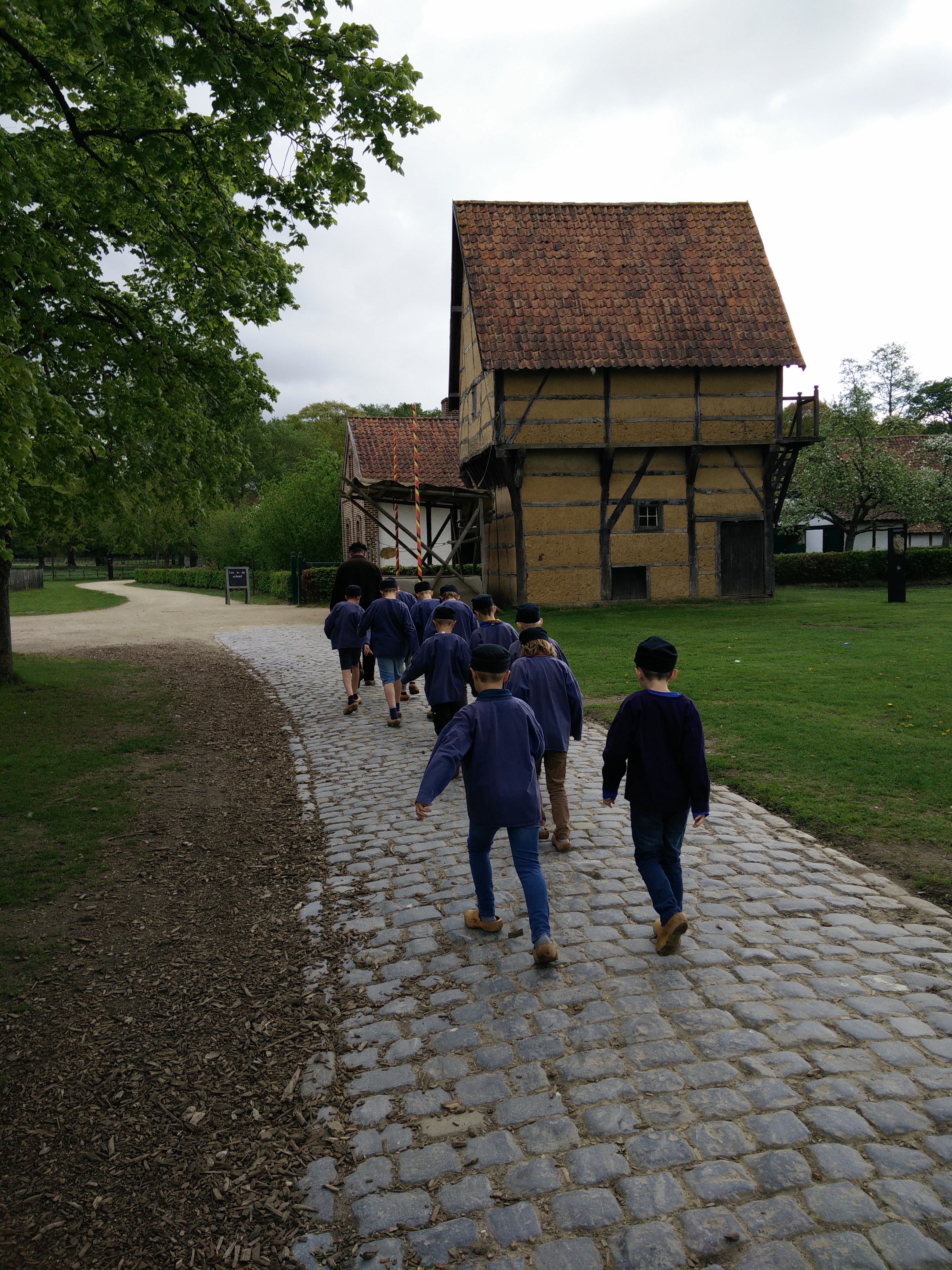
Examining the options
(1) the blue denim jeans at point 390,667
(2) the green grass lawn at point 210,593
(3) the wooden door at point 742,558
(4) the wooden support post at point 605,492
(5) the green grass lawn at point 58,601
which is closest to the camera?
(1) the blue denim jeans at point 390,667

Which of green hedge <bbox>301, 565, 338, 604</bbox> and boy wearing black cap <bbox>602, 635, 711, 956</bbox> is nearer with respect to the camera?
boy wearing black cap <bbox>602, 635, 711, 956</bbox>

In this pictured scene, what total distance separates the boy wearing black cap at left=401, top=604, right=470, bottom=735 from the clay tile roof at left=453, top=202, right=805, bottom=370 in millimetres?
14314

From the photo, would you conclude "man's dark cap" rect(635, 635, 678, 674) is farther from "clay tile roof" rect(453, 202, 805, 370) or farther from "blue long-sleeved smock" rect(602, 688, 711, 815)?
"clay tile roof" rect(453, 202, 805, 370)

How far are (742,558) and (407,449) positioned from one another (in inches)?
610

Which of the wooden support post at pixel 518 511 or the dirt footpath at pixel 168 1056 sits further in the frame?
the wooden support post at pixel 518 511

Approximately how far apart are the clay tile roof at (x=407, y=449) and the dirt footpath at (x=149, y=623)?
6.53 m

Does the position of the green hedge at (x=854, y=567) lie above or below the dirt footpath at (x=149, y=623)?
above

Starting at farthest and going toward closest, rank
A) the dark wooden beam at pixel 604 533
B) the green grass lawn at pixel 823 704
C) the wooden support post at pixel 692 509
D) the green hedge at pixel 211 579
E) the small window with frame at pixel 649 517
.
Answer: the green hedge at pixel 211 579 < the small window with frame at pixel 649 517 < the wooden support post at pixel 692 509 < the dark wooden beam at pixel 604 533 < the green grass lawn at pixel 823 704

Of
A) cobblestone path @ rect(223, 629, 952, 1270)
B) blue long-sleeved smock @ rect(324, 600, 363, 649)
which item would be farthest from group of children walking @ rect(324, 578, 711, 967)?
blue long-sleeved smock @ rect(324, 600, 363, 649)

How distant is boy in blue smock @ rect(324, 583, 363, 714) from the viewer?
1130 cm

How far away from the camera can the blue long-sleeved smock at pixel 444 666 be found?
8.32 m

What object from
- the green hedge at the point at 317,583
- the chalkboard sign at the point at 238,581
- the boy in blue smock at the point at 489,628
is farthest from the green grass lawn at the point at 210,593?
the boy in blue smock at the point at 489,628

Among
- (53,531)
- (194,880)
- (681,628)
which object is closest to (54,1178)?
(194,880)

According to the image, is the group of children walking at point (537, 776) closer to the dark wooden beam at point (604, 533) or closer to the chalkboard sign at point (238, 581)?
the dark wooden beam at point (604, 533)
